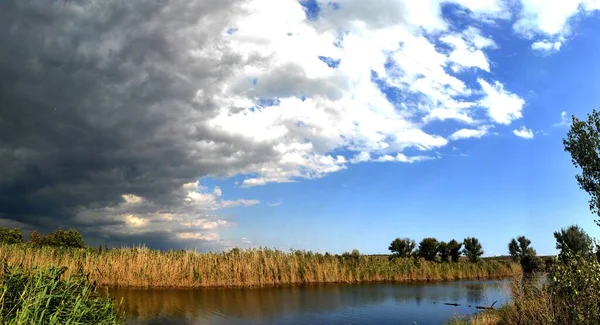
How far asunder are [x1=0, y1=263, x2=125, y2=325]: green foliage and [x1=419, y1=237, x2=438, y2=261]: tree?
64.4 m

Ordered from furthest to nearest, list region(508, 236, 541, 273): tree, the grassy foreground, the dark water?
region(508, 236, 541, 273): tree, the grassy foreground, the dark water

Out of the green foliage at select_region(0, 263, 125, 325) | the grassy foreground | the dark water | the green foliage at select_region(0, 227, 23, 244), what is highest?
the green foliage at select_region(0, 227, 23, 244)

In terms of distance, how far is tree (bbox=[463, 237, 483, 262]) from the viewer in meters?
68.2

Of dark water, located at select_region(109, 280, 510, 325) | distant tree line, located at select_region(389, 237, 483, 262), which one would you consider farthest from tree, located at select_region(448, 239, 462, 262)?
dark water, located at select_region(109, 280, 510, 325)

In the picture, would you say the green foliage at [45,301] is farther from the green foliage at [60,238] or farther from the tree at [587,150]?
the green foliage at [60,238]

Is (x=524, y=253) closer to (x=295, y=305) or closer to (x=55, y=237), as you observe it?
(x=295, y=305)

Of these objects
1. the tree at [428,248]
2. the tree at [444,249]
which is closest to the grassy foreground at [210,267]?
the tree at [428,248]

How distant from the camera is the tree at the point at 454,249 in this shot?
224ft

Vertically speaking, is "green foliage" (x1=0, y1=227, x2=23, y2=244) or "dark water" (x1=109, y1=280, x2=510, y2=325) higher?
"green foliage" (x1=0, y1=227, x2=23, y2=244)

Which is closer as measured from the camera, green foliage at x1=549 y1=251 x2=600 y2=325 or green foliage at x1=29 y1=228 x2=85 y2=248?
green foliage at x1=549 y1=251 x2=600 y2=325

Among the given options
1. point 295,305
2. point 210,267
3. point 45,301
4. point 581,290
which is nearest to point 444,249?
point 210,267

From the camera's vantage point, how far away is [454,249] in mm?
68500

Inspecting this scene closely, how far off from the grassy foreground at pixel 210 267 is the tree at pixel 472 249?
1058 inches

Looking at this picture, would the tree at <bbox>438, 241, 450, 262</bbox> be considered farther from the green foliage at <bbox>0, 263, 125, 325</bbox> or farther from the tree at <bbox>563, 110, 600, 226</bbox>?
the green foliage at <bbox>0, 263, 125, 325</bbox>
